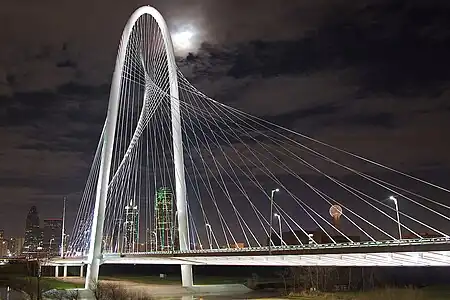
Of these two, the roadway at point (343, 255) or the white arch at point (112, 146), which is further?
the white arch at point (112, 146)

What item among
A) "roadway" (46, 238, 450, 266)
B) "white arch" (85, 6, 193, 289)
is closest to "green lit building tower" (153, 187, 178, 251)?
"white arch" (85, 6, 193, 289)

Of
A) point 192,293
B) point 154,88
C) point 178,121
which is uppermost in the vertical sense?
point 154,88

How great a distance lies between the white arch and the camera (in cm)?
4578

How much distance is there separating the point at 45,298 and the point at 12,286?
21.2 meters

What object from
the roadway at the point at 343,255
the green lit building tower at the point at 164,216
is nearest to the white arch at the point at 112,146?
the roadway at the point at 343,255

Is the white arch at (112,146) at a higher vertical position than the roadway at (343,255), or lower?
higher

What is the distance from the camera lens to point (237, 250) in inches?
1328

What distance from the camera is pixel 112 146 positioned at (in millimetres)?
46062

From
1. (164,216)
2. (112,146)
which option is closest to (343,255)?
(112,146)

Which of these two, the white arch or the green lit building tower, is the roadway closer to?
the white arch

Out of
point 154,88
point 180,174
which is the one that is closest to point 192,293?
point 180,174

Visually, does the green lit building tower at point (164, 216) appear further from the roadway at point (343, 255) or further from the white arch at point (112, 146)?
the roadway at point (343, 255)

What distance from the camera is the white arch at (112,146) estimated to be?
150ft

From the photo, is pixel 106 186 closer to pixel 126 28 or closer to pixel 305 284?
pixel 126 28
